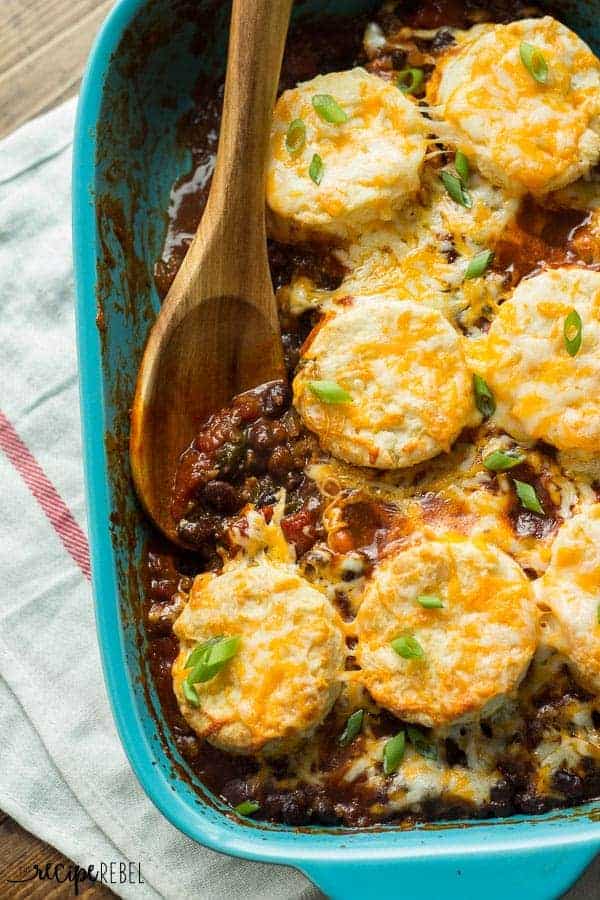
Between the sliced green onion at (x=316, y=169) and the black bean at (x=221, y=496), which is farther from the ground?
the sliced green onion at (x=316, y=169)

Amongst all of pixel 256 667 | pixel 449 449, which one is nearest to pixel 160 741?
pixel 256 667

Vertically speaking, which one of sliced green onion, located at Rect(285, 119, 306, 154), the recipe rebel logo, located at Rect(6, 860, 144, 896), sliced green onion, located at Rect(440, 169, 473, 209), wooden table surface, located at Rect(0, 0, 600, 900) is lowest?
the recipe rebel logo, located at Rect(6, 860, 144, 896)

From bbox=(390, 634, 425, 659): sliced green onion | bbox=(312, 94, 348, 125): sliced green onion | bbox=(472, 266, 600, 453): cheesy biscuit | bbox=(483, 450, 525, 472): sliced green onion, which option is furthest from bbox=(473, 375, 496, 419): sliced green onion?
bbox=(312, 94, 348, 125): sliced green onion

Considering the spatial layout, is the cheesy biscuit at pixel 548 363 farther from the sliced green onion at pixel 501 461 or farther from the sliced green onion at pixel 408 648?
the sliced green onion at pixel 408 648

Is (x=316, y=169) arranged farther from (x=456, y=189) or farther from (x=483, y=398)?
(x=483, y=398)

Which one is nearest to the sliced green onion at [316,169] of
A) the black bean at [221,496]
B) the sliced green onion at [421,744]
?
the black bean at [221,496]

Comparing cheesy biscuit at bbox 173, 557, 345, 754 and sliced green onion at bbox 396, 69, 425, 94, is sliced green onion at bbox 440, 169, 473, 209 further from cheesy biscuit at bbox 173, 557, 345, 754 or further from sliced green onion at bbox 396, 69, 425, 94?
cheesy biscuit at bbox 173, 557, 345, 754
